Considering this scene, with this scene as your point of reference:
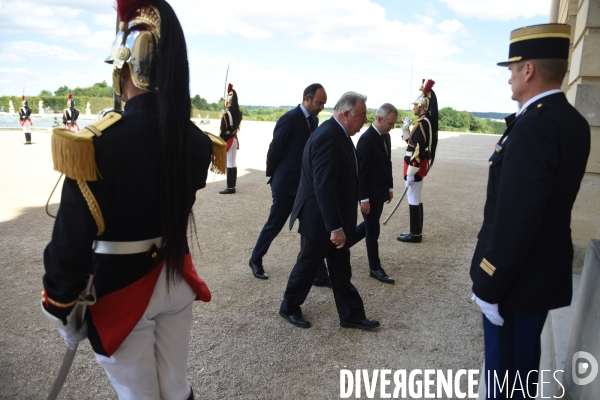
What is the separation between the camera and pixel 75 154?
5.52 ft

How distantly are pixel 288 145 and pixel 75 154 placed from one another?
367 cm

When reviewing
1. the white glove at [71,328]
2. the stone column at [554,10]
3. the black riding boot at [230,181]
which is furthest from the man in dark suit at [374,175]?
the black riding boot at [230,181]

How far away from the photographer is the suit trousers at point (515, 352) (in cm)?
228

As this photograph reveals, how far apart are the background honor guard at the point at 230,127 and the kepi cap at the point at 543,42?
26.5 ft

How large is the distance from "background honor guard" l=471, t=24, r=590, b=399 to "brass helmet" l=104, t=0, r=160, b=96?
153 centimetres

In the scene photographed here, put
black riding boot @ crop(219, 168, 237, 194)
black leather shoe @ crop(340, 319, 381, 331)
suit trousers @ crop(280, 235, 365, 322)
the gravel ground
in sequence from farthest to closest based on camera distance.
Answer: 1. black riding boot @ crop(219, 168, 237, 194)
2. black leather shoe @ crop(340, 319, 381, 331)
3. suit trousers @ crop(280, 235, 365, 322)
4. the gravel ground

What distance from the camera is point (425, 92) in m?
6.61

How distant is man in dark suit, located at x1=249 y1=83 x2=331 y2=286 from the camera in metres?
5.10

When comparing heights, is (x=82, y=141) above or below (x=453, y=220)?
above

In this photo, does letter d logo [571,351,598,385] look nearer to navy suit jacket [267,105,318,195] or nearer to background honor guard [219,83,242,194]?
navy suit jacket [267,105,318,195]

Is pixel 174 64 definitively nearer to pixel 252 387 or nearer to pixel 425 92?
pixel 252 387

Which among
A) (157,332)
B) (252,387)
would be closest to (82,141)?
(157,332)

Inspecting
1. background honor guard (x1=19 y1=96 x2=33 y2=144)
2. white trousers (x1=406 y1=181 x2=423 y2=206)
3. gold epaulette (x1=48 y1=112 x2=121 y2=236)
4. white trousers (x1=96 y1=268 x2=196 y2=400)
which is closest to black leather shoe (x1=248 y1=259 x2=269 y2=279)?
white trousers (x1=406 y1=181 x2=423 y2=206)

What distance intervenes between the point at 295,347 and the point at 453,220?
5294 millimetres
